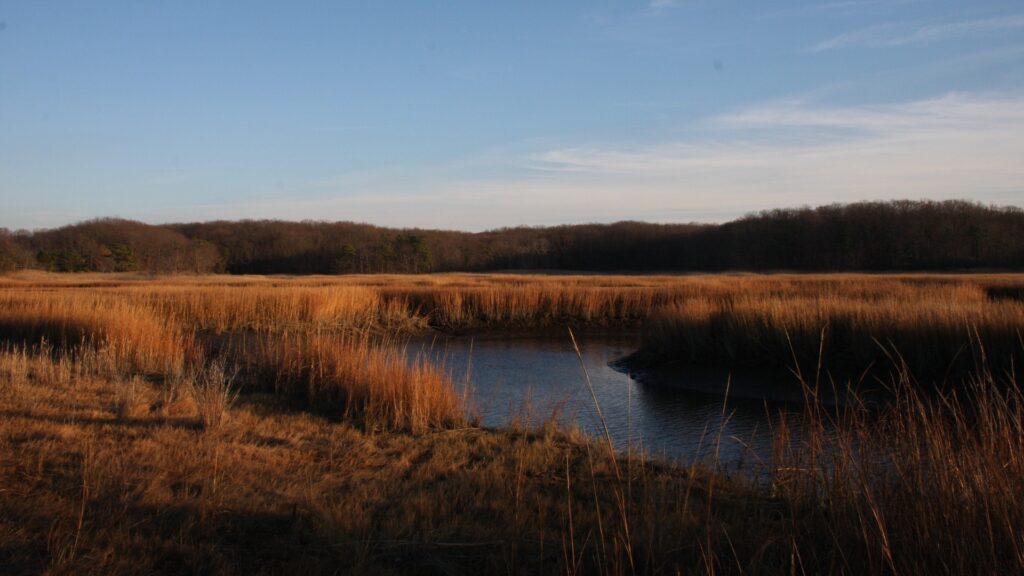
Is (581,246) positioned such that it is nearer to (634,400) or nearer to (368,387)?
(634,400)

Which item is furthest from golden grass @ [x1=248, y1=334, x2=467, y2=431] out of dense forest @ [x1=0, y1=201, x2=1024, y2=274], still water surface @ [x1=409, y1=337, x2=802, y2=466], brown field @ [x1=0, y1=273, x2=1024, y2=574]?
dense forest @ [x1=0, y1=201, x2=1024, y2=274]

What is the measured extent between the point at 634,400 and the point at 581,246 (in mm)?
71277

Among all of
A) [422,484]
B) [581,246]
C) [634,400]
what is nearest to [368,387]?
[422,484]

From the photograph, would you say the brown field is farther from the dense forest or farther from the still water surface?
the dense forest

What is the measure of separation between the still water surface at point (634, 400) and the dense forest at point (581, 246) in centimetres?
4468

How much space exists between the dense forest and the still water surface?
4468 cm

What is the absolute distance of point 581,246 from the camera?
8150 cm

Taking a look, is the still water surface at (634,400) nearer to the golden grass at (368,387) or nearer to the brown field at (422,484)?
the golden grass at (368,387)

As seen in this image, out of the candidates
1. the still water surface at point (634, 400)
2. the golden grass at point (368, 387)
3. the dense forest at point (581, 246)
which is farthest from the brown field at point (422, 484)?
the dense forest at point (581, 246)

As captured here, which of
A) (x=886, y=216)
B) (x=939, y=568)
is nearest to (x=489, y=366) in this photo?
(x=939, y=568)

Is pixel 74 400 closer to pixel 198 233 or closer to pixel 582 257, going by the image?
pixel 582 257

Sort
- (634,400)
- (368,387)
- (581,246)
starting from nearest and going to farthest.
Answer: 1. (368,387)
2. (634,400)
3. (581,246)

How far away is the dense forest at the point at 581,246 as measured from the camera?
54750 mm

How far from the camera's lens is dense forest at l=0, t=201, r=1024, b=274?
5475 centimetres
